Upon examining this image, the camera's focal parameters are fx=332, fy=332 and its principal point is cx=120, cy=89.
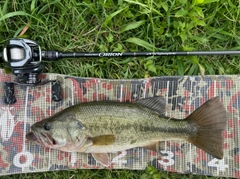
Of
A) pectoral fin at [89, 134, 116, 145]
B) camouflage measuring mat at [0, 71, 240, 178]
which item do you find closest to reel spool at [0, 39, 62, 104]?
camouflage measuring mat at [0, 71, 240, 178]

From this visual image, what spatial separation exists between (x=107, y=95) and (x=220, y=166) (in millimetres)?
1565

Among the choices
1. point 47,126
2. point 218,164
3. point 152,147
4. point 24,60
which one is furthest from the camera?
point 218,164

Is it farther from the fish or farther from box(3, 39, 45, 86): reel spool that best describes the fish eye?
box(3, 39, 45, 86): reel spool

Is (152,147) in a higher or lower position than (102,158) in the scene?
higher

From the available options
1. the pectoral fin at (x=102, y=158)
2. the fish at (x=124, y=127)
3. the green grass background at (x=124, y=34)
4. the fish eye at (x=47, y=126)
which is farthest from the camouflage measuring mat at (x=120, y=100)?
the fish eye at (x=47, y=126)

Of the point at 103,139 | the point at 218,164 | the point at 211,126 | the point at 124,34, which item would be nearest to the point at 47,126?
the point at 103,139

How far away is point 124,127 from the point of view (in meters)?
3.43

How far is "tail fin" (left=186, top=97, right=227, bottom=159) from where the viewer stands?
3.40m

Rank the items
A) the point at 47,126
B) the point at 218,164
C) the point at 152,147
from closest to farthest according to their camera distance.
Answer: the point at 47,126
the point at 152,147
the point at 218,164

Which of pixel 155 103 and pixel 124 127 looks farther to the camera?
pixel 155 103

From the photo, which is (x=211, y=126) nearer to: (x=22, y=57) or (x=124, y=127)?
(x=124, y=127)

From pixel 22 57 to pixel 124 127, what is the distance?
130 centimetres

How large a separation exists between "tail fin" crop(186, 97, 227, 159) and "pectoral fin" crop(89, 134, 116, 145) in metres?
0.84

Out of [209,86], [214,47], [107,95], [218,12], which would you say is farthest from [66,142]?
[218,12]
